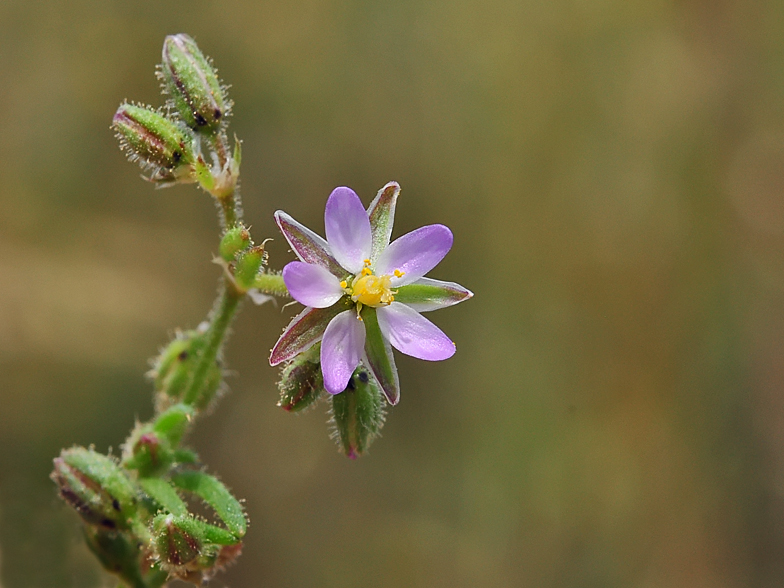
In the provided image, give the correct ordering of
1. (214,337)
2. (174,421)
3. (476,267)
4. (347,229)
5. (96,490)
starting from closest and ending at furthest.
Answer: (347,229) → (96,490) → (174,421) → (214,337) → (476,267)

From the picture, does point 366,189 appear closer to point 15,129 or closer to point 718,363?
point 15,129

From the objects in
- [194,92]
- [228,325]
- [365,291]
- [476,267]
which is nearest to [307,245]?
[365,291]

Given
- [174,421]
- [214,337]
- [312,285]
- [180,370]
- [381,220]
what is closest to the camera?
[312,285]

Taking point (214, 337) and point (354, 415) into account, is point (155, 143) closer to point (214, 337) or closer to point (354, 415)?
point (214, 337)

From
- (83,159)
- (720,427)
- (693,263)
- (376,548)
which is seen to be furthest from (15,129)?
(720,427)

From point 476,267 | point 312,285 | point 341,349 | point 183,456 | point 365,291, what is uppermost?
point 476,267

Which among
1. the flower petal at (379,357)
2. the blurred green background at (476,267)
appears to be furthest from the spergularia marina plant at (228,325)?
the blurred green background at (476,267)

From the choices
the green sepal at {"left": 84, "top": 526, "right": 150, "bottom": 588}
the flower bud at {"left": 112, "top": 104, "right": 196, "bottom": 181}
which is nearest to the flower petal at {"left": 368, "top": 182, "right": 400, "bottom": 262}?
the flower bud at {"left": 112, "top": 104, "right": 196, "bottom": 181}

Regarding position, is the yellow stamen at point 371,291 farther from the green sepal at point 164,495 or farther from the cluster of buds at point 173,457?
the green sepal at point 164,495
